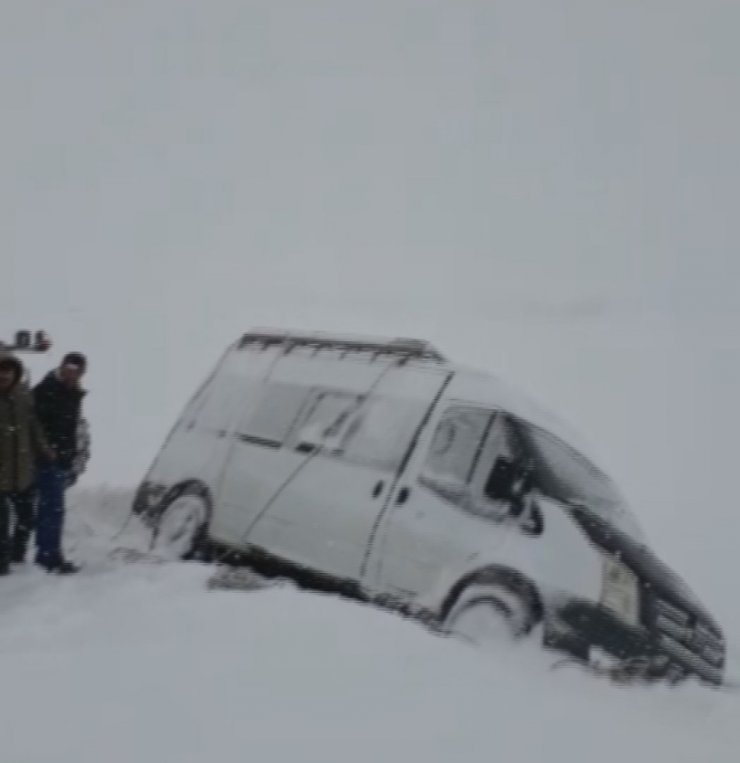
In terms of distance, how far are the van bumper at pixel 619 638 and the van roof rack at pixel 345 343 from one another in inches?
76.4

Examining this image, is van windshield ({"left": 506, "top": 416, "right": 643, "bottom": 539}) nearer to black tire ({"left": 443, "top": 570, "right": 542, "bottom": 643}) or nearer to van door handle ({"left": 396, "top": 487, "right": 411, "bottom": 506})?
black tire ({"left": 443, "top": 570, "right": 542, "bottom": 643})

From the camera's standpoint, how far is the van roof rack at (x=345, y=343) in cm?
640

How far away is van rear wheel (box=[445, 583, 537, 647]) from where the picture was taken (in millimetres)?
5133

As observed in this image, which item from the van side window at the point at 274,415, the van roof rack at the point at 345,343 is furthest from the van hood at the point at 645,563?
the van side window at the point at 274,415

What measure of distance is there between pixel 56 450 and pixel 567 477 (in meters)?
3.27

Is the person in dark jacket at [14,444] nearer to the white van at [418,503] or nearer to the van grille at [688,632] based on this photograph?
the white van at [418,503]

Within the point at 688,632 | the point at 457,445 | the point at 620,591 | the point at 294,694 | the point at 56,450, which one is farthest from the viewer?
the point at 56,450

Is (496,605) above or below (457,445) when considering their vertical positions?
below

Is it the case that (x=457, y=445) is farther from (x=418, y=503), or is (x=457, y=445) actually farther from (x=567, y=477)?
(x=567, y=477)

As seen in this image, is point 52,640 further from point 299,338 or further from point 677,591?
point 677,591

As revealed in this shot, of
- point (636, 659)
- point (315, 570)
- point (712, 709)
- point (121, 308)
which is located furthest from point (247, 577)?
point (121, 308)

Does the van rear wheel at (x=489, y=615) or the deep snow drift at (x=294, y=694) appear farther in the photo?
the van rear wheel at (x=489, y=615)

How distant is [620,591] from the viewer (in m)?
5.20

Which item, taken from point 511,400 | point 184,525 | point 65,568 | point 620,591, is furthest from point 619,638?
point 65,568
